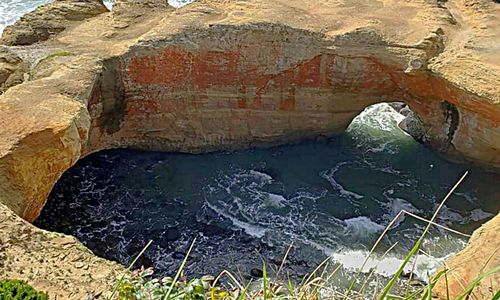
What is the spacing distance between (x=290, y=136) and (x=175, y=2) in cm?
1487

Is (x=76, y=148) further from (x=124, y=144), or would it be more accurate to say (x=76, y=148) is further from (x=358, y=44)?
(x=358, y=44)

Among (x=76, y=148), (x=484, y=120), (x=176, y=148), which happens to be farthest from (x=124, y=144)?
(x=484, y=120)

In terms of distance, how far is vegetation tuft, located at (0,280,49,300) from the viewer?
6.07 metres

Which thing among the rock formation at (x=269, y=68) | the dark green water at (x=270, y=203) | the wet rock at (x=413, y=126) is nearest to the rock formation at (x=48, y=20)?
the rock formation at (x=269, y=68)

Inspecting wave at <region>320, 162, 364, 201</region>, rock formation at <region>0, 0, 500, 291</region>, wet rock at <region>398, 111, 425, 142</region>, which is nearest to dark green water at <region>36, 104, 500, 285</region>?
wave at <region>320, 162, 364, 201</region>

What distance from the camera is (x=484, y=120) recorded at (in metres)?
A: 15.6

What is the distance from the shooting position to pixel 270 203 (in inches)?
647

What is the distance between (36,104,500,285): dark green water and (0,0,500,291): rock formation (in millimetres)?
732

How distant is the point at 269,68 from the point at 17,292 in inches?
468

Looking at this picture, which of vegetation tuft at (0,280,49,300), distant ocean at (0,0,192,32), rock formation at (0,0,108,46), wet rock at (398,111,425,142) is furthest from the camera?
distant ocean at (0,0,192,32)

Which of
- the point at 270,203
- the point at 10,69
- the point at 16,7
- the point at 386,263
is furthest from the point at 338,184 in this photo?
the point at 16,7

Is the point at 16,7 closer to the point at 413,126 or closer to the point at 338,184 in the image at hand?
the point at 338,184

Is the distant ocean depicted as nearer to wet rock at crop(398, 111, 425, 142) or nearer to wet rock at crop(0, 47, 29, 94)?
wet rock at crop(0, 47, 29, 94)

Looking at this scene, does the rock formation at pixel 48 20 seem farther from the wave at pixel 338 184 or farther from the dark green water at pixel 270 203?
the wave at pixel 338 184
